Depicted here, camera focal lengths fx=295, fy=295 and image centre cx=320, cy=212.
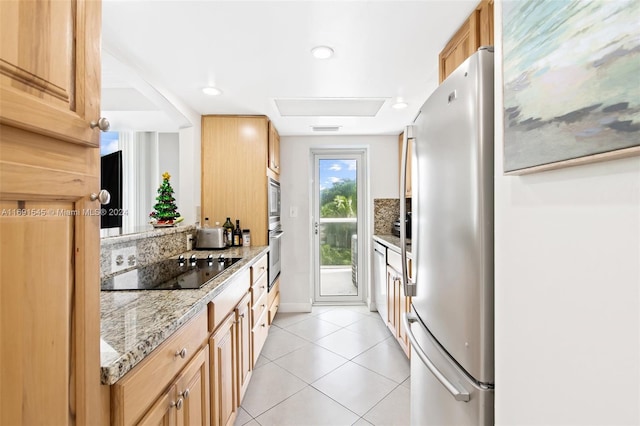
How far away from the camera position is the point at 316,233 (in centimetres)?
406

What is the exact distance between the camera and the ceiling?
4.52ft

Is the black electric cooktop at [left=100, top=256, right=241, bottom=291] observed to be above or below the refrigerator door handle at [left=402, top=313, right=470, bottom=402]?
above

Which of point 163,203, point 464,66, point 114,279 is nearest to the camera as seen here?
point 464,66

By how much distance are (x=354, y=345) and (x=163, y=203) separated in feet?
7.04

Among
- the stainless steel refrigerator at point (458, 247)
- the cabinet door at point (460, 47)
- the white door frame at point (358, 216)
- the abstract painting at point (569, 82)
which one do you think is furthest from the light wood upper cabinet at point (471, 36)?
the white door frame at point (358, 216)

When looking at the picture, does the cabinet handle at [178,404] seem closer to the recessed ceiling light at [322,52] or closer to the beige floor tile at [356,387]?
the beige floor tile at [356,387]

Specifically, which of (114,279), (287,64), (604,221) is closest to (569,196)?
(604,221)

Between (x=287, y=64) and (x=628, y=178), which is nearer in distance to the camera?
(x=628, y=178)

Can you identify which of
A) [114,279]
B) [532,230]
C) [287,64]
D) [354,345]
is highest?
[287,64]

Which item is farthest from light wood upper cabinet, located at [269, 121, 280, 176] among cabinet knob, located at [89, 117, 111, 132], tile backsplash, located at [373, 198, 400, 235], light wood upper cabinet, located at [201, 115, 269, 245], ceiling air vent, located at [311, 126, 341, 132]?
cabinet knob, located at [89, 117, 111, 132]

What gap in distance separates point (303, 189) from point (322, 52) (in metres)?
2.19

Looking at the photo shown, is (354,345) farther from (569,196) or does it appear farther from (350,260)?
(569,196)

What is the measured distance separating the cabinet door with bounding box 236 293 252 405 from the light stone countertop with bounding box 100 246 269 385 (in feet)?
1.36

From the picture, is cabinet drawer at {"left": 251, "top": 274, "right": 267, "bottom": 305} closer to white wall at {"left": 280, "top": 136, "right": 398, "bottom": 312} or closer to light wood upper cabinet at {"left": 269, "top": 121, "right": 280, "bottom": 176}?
white wall at {"left": 280, "top": 136, "right": 398, "bottom": 312}
